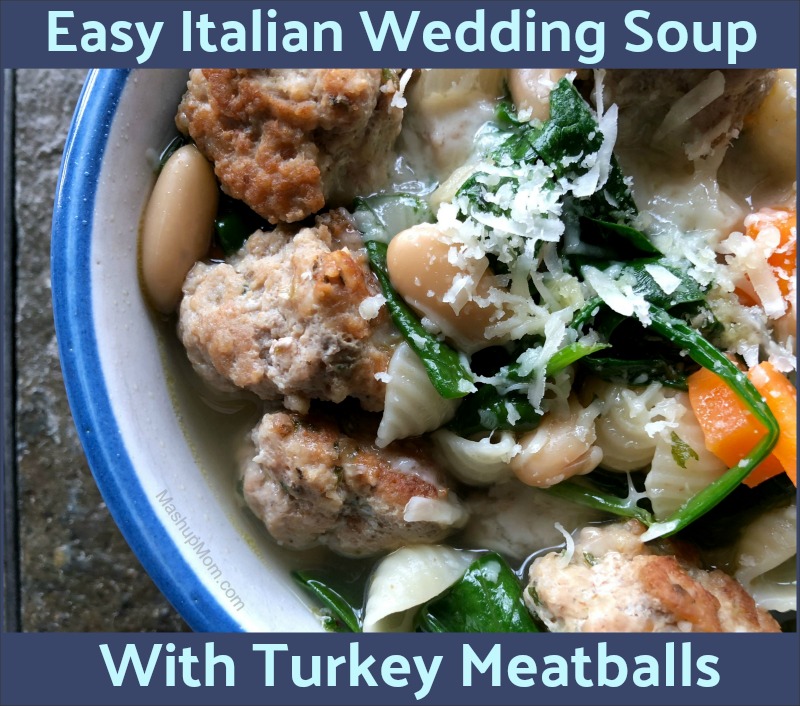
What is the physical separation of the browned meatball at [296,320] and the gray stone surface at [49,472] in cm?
82

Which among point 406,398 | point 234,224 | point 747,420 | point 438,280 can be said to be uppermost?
point 234,224

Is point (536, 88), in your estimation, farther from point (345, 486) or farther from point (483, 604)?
point (483, 604)

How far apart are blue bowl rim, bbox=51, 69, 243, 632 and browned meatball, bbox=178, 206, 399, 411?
0.84 feet

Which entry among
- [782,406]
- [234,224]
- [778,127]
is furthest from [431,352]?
[778,127]

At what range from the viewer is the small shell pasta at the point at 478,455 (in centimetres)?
190

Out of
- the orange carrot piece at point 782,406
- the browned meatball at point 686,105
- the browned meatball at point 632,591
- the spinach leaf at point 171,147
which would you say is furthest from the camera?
the spinach leaf at point 171,147

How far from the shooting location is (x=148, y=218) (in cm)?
197

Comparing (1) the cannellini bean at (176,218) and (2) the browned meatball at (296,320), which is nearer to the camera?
(2) the browned meatball at (296,320)

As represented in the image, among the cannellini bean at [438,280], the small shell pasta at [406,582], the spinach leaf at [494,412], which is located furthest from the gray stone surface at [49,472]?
the cannellini bean at [438,280]

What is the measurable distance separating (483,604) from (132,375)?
1061 millimetres

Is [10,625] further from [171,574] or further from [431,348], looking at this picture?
[431,348]

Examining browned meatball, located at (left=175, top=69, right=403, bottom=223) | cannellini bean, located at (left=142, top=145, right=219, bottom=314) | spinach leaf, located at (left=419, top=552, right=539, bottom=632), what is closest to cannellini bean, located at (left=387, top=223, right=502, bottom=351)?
browned meatball, located at (left=175, top=69, right=403, bottom=223)

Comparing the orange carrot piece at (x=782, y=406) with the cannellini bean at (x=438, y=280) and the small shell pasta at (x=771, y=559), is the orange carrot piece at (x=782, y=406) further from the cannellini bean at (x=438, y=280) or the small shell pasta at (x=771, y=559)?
the cannellini bean at (x=438, y=280)

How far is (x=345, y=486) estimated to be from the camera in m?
1.90
